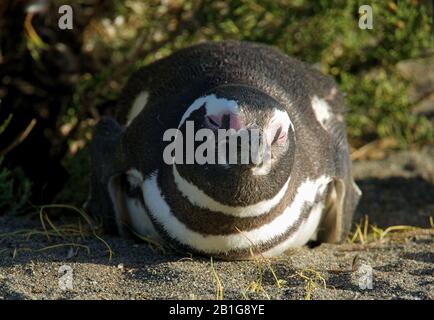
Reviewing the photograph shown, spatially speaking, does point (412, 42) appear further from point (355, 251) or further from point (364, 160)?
point (355, 251)

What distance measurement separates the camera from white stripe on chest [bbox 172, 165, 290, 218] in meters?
2.79

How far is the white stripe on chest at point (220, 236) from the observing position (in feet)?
9.57

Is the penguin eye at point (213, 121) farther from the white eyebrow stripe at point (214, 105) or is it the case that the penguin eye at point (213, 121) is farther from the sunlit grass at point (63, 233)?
the sunlit grass at point (63, 233)

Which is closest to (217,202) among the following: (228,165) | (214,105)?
(228,165)

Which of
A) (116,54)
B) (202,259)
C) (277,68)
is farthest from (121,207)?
(116,54)

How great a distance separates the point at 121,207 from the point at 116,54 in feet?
4.34

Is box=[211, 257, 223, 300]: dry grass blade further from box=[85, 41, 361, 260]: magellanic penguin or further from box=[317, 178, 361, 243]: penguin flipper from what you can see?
box=[317, 178, 361, 243]: penguin flipper

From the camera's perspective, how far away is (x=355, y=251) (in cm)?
330

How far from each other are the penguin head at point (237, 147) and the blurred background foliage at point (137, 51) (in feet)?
4.51

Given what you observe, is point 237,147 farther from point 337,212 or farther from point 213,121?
point 337,212

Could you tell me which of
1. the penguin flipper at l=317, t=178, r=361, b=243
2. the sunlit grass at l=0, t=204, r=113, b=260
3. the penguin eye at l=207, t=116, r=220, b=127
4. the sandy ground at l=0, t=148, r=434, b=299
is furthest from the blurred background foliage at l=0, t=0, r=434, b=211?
the penguin eye at l=207, t=116, r=220, b=127

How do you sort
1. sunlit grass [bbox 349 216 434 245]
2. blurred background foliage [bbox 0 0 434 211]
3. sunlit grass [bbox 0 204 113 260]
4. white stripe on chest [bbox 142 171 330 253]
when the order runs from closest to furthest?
white stripe on chest [bbox 142 171 330 253] < sunlit grass [bbox 0 204 113 260] < sunlit grass [bbox 349 216 434 245] < blurred background foliage [bbox 0 0 434 211]

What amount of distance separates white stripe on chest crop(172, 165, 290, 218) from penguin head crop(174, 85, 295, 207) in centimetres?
2

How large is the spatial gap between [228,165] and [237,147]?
0.23 feet
